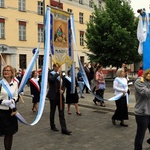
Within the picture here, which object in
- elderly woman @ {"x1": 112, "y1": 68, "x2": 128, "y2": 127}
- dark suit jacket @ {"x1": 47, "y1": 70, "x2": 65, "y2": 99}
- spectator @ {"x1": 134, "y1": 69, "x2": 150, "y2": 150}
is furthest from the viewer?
elderly woman @ {"x1": 112, "y1": 68, "x2": 128, "y2": 127}

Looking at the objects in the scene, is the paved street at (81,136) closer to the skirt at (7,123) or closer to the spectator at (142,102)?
the skirt at (7,123)

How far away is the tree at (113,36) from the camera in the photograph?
20672 millimetres

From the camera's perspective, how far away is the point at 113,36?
67.6 ft

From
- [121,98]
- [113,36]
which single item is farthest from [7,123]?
[113,36]

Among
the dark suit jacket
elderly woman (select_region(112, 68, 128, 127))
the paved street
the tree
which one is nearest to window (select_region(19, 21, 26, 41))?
the tree

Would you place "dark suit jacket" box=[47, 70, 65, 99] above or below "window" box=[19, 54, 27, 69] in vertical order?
below

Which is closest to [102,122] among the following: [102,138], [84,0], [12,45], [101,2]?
[102,138]

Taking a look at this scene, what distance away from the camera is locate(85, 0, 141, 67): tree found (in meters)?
20.7

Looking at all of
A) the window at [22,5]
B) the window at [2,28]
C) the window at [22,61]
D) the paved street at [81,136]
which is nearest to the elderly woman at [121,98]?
the paved street at [81,136]

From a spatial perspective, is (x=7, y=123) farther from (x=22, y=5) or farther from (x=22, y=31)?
(x=22, y=5)

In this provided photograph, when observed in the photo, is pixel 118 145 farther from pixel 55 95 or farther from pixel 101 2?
pixel 101 2

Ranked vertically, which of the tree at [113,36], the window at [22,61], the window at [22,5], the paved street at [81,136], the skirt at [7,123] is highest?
Result: the window at [22,5]

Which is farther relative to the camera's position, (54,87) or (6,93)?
(54,87)

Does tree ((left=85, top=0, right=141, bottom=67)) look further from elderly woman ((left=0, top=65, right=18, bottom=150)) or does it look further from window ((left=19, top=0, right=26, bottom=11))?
elderly woman ((left=0, top=65, right=18, bottom=150))
